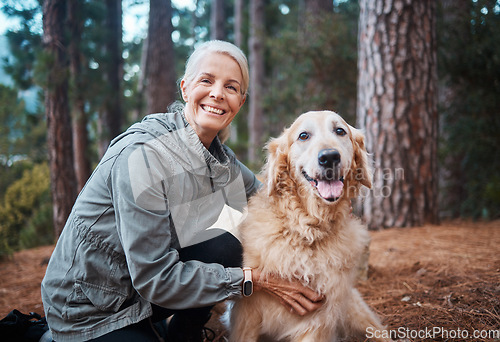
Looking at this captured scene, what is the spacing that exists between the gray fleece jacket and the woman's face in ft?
0.80

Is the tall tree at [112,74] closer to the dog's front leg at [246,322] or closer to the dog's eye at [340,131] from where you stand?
the dog's eye at [340,131]

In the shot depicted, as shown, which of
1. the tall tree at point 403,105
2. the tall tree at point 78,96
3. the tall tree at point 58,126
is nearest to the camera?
the tall tree at point 403,105

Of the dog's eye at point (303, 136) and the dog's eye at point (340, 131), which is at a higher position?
the dog's eye at point (340, 131)

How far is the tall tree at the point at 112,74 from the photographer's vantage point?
325 inches

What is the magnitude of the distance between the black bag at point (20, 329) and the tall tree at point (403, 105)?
3.77m

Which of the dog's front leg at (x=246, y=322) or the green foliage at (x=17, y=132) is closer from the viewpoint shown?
the dog's front leg at (x=246, y=322)

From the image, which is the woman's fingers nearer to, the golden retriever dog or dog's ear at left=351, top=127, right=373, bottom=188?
the golden retriever dog

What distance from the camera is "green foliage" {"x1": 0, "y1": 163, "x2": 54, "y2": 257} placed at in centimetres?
574

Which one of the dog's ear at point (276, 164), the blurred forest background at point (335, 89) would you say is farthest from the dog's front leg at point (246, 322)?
the blurred forest background at point (335, 89)

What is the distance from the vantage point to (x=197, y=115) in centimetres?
199

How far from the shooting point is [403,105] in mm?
4242

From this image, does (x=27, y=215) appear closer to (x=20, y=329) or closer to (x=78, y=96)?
(x=78, y=96)

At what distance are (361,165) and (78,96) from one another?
6.58m

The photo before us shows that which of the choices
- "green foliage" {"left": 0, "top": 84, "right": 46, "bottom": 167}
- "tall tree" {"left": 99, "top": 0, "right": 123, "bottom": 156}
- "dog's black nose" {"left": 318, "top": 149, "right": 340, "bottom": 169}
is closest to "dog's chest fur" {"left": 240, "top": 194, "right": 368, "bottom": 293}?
"dog's black nose" {"left": 318, "top": 149, "right": 340, "bottom": 169}
